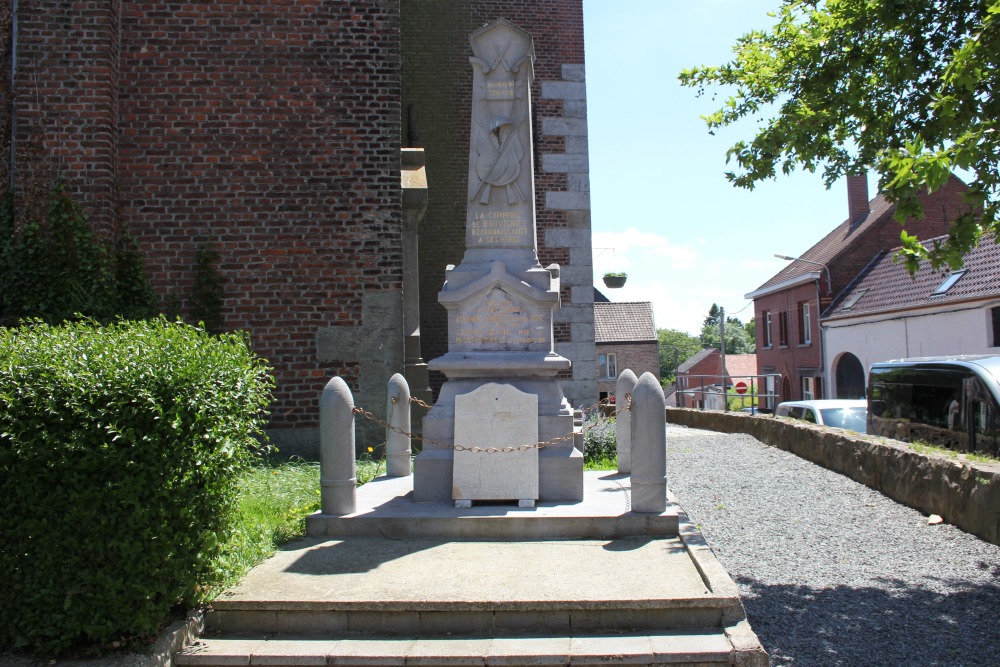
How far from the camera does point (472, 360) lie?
6.77 meters

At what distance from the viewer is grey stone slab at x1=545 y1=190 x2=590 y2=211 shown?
13758mm

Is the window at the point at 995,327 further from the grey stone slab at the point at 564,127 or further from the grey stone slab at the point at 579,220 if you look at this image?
the grey stone slab at the point at 564,127

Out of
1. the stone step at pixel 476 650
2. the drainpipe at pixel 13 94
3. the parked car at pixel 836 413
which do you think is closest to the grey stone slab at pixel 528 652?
the stone step at pixel 476 650

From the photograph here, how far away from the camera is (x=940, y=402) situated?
9.74m

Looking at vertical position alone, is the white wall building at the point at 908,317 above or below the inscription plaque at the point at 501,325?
above

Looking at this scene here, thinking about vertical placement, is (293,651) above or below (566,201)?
below

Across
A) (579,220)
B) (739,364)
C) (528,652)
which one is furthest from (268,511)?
(739,364)

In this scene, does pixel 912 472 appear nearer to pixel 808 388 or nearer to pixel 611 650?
pixel 611 650

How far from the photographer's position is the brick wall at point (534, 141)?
44.7ft

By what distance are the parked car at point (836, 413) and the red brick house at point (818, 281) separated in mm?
10364

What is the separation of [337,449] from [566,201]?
8.95 metres

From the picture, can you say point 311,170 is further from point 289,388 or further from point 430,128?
point 430,128

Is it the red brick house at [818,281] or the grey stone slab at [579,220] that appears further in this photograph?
the red brick house at [818,281]

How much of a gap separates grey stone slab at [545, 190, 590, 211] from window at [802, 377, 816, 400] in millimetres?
19547
